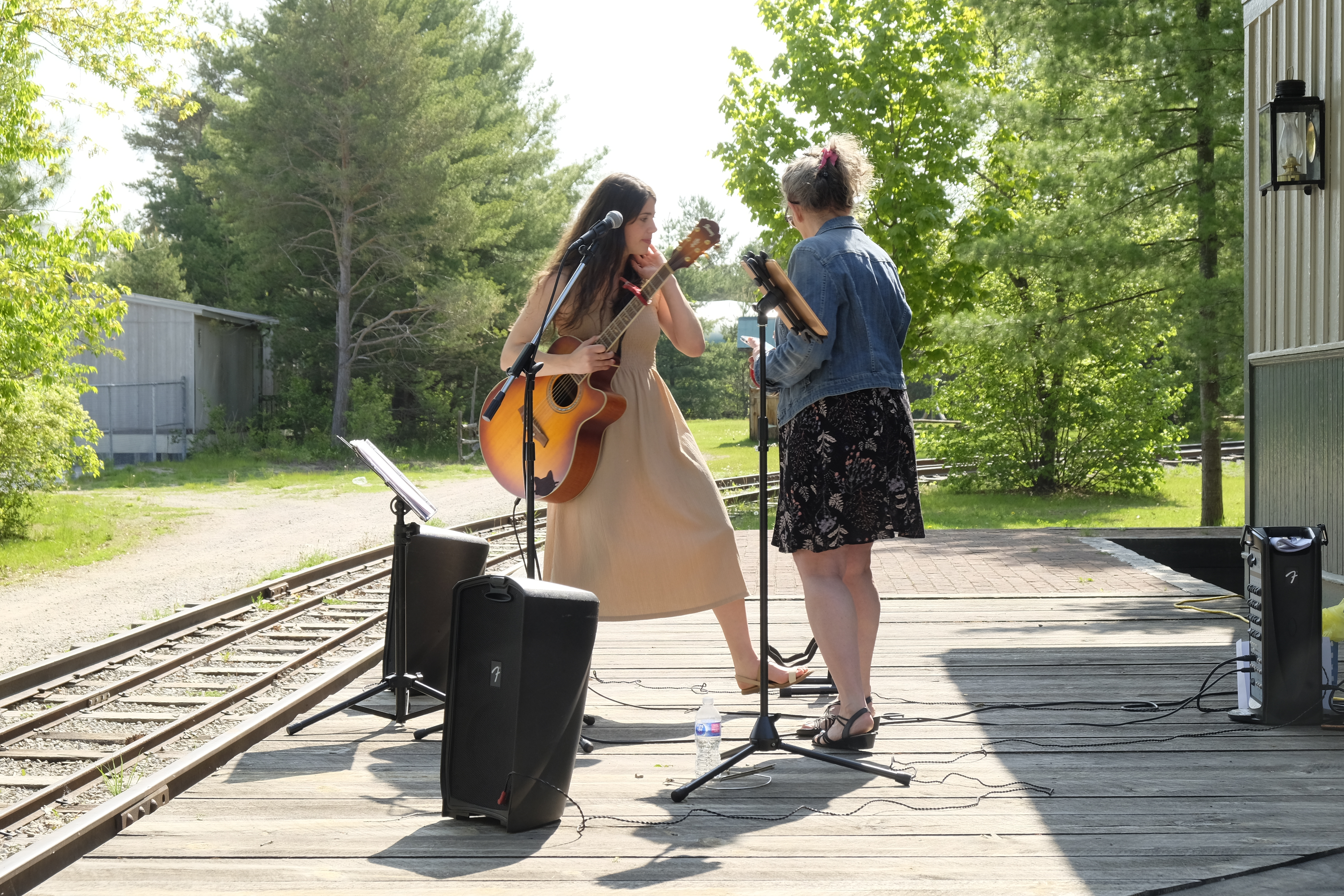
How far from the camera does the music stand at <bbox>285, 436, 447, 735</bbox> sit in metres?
4.29

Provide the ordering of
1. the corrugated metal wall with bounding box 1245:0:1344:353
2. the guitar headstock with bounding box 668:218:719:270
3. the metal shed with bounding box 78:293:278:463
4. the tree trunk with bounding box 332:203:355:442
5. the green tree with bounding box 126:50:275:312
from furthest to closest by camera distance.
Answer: the green tree with bounding box 126:50:275:312
the tree trunk with bounding box 332:203:355:442
the metal shed with bounding box 78:293:278:463
the corrugated metal wall with bounding box 1245:0:1344:353
the guitar headstock with bounding box 668:218:719:270

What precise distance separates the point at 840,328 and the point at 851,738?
1361mm

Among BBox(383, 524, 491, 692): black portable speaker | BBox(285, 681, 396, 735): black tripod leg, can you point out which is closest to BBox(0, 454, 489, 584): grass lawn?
BBox(383, 524, 491, 692): black portable speaker

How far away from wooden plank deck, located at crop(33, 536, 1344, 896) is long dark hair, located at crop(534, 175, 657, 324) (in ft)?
5.18

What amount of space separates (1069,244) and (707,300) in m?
47.8

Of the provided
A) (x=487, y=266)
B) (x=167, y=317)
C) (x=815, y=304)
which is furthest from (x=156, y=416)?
(x=815, y=304)

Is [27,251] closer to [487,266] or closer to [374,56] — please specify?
[374,56]

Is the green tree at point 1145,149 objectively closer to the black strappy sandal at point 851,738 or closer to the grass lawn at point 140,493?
the grass lawn at point 140,493

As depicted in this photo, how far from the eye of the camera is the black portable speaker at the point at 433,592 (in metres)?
4.49

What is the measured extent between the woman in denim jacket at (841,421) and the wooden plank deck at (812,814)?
49cm

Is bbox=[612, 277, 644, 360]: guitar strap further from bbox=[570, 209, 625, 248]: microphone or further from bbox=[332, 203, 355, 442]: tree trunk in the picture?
bbox=[332, 203, 355, 442]: tree trunk

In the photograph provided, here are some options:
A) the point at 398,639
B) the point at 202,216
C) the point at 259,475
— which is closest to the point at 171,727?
the point at 398,639

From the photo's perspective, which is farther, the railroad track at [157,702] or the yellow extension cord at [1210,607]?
the yellow extension cord at [1210,607]

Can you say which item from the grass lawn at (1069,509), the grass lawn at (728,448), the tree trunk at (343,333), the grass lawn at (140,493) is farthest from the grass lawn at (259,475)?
the grass lawn at (1069,509)
